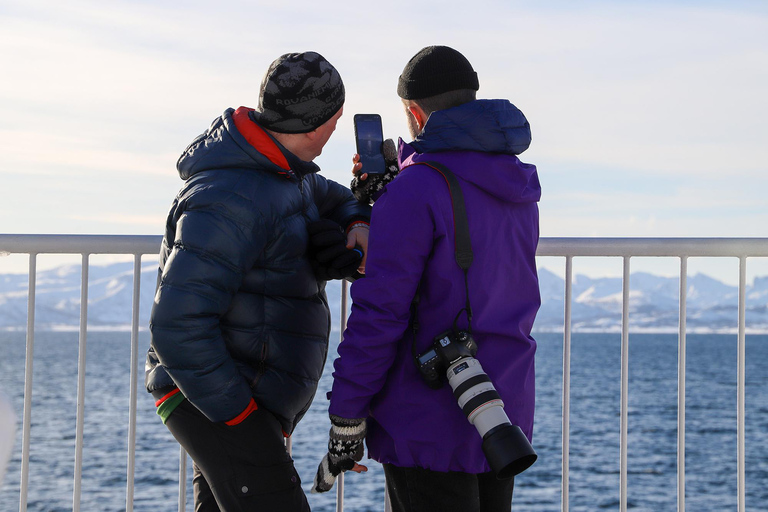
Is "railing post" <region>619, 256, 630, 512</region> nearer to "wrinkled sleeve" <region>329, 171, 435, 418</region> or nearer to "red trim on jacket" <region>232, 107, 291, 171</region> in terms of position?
"wrinkled sleeve" <region>329, 171, 435, 418</region>

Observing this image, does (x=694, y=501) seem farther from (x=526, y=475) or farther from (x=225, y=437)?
(x=225, y=437)

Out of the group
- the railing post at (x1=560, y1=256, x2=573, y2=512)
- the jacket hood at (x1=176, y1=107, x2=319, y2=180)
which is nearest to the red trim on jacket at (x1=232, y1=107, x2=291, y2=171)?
the jacket hood at (x1=176, y1=107, x2=319, y2=180)

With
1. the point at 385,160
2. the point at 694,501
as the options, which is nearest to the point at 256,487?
the point at 385,160

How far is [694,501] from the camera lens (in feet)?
189

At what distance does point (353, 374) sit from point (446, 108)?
846mm

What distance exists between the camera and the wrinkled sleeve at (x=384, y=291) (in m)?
2.35

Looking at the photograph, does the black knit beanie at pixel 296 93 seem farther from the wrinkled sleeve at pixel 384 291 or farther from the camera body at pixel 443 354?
the camera body at pixel 443 354

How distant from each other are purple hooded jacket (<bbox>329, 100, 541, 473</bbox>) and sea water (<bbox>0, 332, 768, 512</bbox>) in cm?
2124

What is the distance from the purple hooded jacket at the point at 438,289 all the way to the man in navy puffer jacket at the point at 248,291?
271mm

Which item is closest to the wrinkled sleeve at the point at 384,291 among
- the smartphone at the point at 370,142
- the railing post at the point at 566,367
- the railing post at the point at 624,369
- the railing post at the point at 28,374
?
the smartphone at the point at 370,142

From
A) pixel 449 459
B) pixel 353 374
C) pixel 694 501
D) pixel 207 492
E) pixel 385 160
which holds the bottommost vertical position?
pixel 694 501

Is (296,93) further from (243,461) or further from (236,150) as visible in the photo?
(243,461)

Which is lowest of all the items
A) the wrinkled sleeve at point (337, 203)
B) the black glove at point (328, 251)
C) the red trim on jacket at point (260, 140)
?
the black glove at point (328, 251)

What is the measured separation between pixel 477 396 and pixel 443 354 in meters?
0.15
